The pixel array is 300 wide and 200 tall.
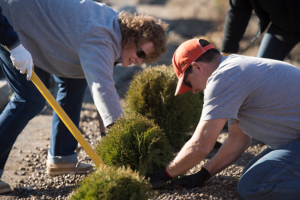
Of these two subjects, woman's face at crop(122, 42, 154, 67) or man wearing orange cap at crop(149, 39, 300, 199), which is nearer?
man wearing orange cap at crop(149, 39, 300, 199)

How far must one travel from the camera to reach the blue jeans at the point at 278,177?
201 cm

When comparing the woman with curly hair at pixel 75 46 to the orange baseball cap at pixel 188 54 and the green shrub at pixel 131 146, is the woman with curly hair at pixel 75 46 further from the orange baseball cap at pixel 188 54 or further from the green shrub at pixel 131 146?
the orange baseball cap at pixel 188 54

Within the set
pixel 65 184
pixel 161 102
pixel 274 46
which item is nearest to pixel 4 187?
pixel 65 184

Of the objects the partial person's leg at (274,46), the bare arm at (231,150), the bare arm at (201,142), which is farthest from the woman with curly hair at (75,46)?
the partial person's leg at (274,46)

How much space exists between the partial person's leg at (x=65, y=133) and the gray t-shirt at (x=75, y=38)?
353 mm

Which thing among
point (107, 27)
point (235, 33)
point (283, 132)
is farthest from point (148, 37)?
point (235, 33)

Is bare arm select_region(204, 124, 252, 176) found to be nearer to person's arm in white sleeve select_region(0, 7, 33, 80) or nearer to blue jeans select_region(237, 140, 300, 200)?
blue jeans select_region(237, 140, 300, 200)

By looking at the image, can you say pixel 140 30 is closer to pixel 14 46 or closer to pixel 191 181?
pixel 14 46

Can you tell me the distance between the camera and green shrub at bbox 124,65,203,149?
10.8ft

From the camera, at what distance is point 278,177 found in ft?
6.68

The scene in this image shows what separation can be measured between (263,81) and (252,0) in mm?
1727

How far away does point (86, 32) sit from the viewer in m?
2.34

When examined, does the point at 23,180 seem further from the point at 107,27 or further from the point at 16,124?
the point at 107,27

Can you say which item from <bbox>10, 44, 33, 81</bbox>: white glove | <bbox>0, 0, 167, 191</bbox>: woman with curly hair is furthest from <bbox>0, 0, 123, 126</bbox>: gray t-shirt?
<bbox>10, 44, 33, 81</bbox>: white glove
